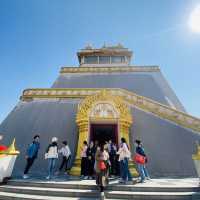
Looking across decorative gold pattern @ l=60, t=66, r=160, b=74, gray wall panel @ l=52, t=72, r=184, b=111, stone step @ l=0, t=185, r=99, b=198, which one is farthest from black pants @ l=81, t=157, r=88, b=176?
decorative gold pattern @ l=60, t=66, r=160, b=74

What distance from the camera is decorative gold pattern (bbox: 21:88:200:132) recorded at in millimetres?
10311

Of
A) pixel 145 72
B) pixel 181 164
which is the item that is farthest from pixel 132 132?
pixel 145 72

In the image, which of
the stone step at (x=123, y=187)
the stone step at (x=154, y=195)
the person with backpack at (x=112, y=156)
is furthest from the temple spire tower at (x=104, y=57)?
the stone step at (x=154, y=195)

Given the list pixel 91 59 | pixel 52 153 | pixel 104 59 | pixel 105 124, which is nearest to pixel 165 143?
pixel 105 124

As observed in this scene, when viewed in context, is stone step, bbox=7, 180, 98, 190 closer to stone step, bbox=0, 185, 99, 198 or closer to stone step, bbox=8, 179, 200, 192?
stone step, bbox=8, 179, 200, 192

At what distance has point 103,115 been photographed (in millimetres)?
10328

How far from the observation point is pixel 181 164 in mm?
9180

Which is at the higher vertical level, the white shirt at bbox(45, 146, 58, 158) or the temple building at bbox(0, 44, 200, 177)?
the temple building at bbox(0, 44, 200, 177)

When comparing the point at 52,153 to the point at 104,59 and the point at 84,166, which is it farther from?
the point at 104,59

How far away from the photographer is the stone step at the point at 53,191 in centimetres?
549

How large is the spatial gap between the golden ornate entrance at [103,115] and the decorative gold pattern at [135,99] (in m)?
0.89

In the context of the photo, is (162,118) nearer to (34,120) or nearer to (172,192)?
(172,192)

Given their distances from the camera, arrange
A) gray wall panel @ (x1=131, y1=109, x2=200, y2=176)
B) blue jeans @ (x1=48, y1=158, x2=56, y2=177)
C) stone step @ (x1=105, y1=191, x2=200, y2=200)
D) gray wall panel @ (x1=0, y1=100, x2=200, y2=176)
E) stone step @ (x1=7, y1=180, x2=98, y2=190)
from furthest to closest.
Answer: gray wall panel @ (x1=0, y1=100, x2=200, y2=176), gray wall panel @ (x1=131, y1=109, x2=200, y2=176), blue jeans @ (x1=48, y1=158, x2=56, y2=177), stone step @ (x1=7, y1=180, x2=98, y2=190), stone step @ (x1=105, y1=191, x2=200, y2=200)

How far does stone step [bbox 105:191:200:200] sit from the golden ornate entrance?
4454mm
